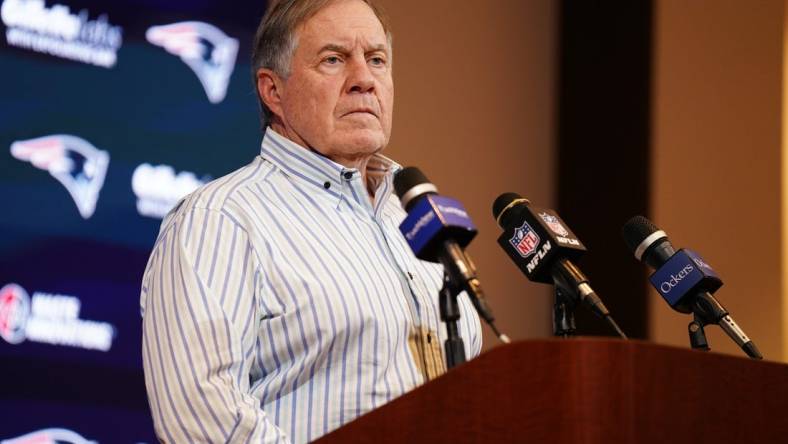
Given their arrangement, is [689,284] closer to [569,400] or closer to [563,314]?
[563,314]

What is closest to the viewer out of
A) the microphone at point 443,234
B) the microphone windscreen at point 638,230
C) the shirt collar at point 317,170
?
the microphone at point 443,234

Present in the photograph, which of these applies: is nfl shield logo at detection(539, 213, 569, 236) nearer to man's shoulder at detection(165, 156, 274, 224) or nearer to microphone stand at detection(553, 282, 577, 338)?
microphone stand at detection(553, 282, 577, 338)

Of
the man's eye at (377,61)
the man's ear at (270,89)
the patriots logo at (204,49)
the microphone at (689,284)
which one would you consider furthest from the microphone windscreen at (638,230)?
the patriots logo at (204,49)

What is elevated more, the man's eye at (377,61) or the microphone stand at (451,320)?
the man's eye at (377,61)

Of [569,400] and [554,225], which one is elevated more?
[554,225]

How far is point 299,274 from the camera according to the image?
214 centimetres

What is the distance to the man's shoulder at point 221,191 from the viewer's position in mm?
2172

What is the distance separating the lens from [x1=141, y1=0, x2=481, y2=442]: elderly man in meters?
1.99

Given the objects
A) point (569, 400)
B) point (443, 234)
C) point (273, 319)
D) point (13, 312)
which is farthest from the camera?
point (13, 312)

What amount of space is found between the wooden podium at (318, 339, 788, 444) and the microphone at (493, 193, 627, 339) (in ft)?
1.33

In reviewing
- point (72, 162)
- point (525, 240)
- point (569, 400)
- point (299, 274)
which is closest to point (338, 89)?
point (299, 274)

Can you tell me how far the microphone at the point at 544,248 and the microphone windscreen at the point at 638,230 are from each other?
0.26 metres

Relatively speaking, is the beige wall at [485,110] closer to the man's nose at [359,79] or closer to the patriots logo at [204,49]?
the patriots logo at [204,49]

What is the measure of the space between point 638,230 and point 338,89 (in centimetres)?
65
